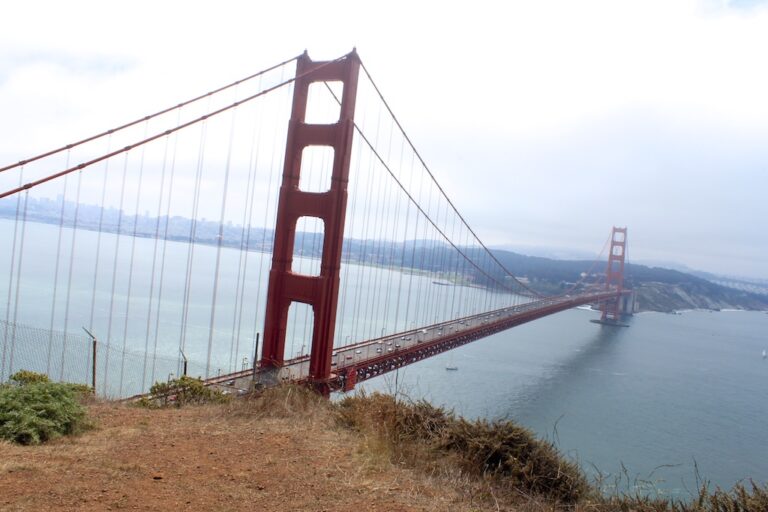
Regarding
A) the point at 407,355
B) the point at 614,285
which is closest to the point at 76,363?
the point at 407,355

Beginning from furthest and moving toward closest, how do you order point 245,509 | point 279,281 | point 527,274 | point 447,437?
point 527,274 → point 279,281 → point 447,437 → point 245,509

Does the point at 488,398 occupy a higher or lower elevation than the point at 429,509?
lower

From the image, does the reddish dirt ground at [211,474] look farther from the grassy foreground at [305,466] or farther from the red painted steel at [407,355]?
the red painted steel at [407,355]

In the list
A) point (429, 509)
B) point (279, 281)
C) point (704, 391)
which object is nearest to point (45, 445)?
point (429, 509)

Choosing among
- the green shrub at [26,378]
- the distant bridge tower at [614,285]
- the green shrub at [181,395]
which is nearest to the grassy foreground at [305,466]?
the green shrub at [181,395]

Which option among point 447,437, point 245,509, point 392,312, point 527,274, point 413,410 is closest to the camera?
point 245,509

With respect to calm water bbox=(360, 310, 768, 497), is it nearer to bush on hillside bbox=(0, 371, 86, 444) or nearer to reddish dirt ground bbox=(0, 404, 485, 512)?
reddish dirt ground bbox=(0, 404, 485, 512)

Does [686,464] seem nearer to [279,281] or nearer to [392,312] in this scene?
[279,281]
